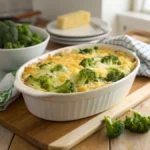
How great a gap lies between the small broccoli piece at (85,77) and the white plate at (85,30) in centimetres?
65

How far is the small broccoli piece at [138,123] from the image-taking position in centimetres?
90

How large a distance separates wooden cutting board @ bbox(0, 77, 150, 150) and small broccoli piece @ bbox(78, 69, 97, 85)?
0.39ft

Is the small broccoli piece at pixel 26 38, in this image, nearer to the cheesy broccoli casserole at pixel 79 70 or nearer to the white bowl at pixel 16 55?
the white bowl at pixel 16 55

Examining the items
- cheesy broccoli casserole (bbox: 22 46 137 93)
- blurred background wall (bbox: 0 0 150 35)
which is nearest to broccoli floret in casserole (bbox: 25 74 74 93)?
cheesy broccoli casserole (bbox: 22 46 137 93)

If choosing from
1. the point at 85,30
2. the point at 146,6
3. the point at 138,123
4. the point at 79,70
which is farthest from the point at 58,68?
the point at 146,6

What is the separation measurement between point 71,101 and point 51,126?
11 cm

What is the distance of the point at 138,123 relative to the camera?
35.7 inches

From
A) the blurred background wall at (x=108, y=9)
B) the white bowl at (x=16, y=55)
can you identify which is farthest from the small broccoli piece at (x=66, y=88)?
the blurred background wall at (x=108, y=9)

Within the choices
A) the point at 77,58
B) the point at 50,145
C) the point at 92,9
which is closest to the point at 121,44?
the point at 77,58

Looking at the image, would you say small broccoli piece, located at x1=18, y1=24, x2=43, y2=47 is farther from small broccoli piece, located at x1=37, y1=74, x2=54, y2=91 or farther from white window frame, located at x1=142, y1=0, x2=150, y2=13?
white window frame, located at x1=142, y1=0, x2=150, y2=13

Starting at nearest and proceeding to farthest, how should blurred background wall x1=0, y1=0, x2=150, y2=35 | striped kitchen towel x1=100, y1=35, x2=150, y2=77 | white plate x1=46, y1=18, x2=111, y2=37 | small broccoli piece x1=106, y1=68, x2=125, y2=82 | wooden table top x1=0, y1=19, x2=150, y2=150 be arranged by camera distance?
wooden table top x1=0, y1=19, x2=150, y2=150 → small broccoli piece x1=106, y1=68, x2=125, y2=82 → striped kitchen towel x1=100, y1=35, x2=150, y2=77 → white plate x1=46, y1=18, x2=111, y2=37 → blurred background wall x1=0, y1=0, x2=150, y2=35

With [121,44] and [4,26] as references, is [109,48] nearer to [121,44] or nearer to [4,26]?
[121,44]

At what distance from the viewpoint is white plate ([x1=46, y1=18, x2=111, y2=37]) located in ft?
5.20

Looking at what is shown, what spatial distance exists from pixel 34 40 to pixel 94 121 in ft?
1.75
